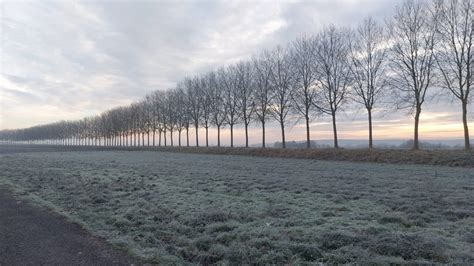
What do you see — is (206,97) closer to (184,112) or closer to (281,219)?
(184,112)

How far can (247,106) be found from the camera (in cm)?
6419

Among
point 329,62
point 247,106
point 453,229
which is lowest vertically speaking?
Result: point 453,229

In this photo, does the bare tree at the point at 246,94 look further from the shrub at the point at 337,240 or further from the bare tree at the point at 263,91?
the shrub at the point at 337,240

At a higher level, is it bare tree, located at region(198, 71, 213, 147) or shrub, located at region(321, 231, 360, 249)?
bare tree, located at region(198, 71, 213, 147)

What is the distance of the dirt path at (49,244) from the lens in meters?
7.21

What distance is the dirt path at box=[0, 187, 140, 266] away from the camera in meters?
7.21

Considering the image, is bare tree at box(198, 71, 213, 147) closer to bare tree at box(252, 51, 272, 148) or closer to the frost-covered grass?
bare tree at box(252, 51, 272, 148)

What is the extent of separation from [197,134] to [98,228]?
6938 centimetres

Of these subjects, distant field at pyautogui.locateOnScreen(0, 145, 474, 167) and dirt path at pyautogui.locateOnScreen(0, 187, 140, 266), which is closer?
dirt path at pyautogui.locateOnScreen(0, 187, 140, 266)

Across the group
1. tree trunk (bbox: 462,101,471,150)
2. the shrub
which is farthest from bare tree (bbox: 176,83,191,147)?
the shrub

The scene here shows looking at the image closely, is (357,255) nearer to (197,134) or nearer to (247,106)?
(247,106)

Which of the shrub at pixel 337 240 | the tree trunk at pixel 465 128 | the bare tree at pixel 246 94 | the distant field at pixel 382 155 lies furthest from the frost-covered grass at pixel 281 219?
the bare tree at pixel 246 94

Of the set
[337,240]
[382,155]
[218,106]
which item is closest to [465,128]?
[382,155]

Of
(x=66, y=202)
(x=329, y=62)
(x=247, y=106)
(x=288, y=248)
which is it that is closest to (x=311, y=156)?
(x=329, y=62)
